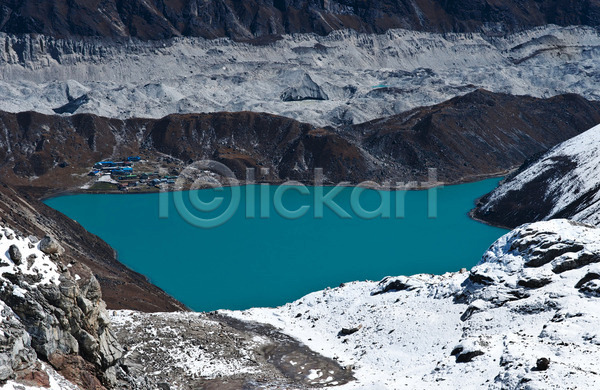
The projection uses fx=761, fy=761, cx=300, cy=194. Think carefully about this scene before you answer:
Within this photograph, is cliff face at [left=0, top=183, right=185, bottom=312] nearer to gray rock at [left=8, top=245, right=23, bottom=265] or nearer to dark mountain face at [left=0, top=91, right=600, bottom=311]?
gray rock at [left=8, top=245, right=23, bottom=265]

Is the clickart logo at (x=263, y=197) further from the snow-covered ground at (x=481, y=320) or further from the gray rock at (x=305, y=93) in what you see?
the gray rock at (x=305, y=93)

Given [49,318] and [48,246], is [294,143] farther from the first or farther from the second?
[49,318]

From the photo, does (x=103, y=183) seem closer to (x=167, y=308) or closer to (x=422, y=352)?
(x=167, y=308)

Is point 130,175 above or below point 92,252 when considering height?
above

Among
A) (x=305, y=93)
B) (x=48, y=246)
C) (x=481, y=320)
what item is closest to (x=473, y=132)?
(x=305, y=93)

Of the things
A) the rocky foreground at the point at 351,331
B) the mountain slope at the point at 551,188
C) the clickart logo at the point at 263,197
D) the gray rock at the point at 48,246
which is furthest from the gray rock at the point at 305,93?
the gray rock at the point at 48,246

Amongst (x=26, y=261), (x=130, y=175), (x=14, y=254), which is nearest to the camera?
(x=14, y=254)

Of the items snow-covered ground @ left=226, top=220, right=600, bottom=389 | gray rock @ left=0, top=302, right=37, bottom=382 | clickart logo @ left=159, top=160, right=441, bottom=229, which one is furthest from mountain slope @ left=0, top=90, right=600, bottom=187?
gray rock @ left=0, top=302, right=37, bottom=382
